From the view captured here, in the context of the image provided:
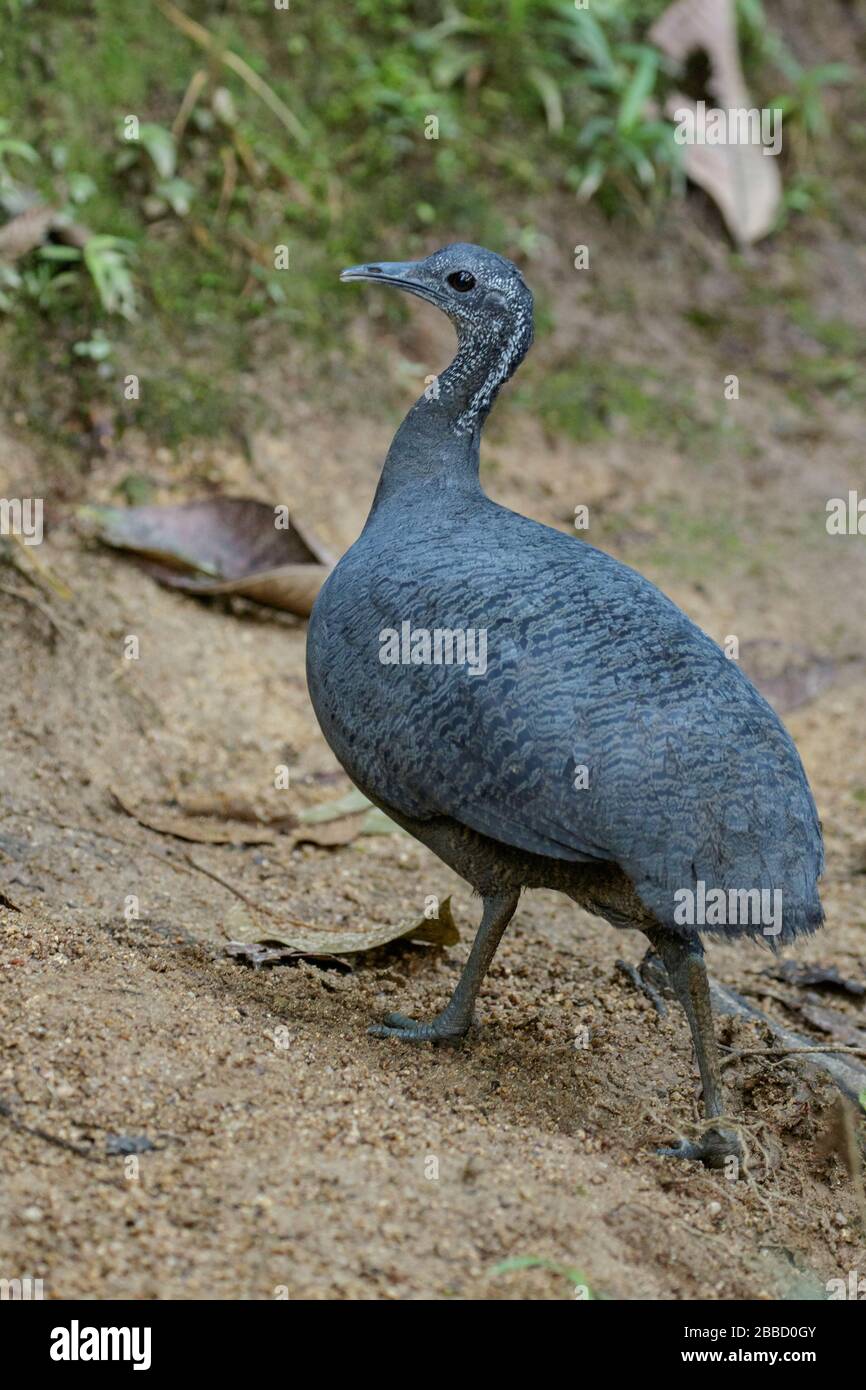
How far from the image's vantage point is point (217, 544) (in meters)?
7.57

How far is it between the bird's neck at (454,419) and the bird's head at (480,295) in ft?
0.10

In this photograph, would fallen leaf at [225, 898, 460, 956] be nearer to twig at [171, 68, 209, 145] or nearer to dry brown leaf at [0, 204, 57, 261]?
dry brown leaf at [0, 204, 57, 261]

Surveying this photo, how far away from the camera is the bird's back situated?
3.96 meters

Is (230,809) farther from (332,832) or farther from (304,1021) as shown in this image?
(304,1021)

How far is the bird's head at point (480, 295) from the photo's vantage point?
17.2 feet

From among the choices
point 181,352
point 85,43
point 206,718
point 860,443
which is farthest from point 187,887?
point 860,443

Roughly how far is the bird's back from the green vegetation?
159 inches

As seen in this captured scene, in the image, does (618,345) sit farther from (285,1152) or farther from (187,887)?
(285,1152)

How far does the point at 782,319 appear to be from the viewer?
11156 mm

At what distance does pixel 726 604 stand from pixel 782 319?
337 cm

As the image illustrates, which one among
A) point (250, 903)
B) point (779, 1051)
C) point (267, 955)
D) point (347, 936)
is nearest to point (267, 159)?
point (250, 903)

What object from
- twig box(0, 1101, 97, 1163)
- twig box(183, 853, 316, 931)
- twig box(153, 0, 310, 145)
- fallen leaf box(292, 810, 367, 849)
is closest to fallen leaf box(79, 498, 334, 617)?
fallen leaf box(292, 810, 367, 849)
